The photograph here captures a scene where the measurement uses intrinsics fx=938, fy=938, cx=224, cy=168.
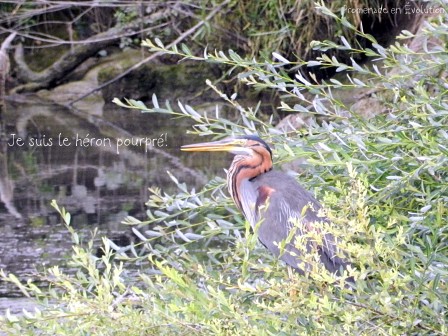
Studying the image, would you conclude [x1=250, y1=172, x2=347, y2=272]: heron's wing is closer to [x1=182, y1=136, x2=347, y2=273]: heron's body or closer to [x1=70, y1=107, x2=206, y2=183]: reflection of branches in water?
[x1=182, y1=136, x2=347, y2=273]: heron's body

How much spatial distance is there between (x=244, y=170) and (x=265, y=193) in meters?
0.19

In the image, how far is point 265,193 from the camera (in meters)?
3.83

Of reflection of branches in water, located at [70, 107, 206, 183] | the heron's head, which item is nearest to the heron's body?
the heron's head

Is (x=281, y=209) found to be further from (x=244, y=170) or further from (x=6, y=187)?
(x=6, y=187)

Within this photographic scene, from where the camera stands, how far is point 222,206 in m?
3.98

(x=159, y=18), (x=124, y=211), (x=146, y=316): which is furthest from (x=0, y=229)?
(x=159, y=18)

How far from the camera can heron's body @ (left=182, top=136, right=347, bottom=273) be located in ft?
11.9

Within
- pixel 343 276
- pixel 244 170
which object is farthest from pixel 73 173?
pixel 343 276

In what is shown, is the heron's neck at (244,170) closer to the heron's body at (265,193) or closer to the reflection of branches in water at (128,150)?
the heron's body at (265,193)

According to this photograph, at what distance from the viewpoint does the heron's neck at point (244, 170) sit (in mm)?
3936

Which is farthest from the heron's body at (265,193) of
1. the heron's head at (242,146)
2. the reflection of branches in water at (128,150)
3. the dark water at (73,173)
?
the reflection of branches in water at (128,150)

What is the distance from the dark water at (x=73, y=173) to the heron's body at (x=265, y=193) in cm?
166

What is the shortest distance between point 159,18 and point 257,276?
8233mm

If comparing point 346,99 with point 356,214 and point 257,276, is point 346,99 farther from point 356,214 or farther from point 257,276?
point 356,214
